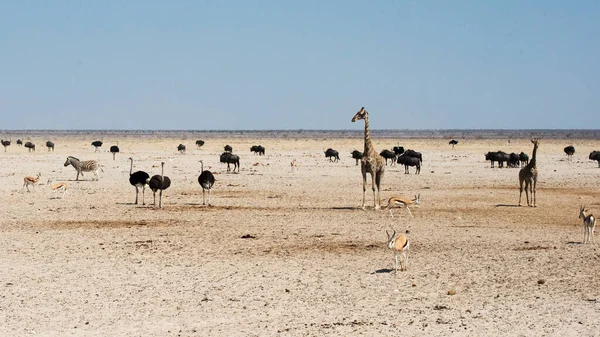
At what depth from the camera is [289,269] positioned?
41.7 ft

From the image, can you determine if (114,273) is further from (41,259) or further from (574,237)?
(574,237)

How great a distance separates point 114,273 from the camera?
12.5m

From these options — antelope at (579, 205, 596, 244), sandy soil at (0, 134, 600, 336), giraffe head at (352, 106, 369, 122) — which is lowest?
sandy soil at (0, 134, 600, 336)

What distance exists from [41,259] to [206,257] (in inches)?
109

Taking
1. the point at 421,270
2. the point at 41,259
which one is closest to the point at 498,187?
the point at 421,270

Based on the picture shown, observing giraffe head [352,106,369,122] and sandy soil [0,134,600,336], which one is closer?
sandy soil [0,134,600,336]

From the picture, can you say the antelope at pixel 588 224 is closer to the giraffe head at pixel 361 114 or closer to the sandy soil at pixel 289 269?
the sandy soil at pixel 289 269

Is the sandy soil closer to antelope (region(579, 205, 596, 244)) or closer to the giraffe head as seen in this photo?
antelope (region(579, 205, 596, 244))

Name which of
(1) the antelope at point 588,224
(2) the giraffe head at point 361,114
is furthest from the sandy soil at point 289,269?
(2) the giraffe head at point 361,114

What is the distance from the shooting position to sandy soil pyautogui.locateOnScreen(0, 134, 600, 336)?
9.65m

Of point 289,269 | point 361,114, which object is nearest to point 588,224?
point 289,269

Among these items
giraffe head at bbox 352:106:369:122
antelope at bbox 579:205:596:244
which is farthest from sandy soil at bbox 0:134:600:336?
giraffe head at bbox 352:106:369:122

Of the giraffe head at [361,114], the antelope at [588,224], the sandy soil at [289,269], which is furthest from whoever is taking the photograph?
the giraffe head at [361,114]

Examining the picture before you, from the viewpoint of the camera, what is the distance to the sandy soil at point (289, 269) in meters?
9.65
